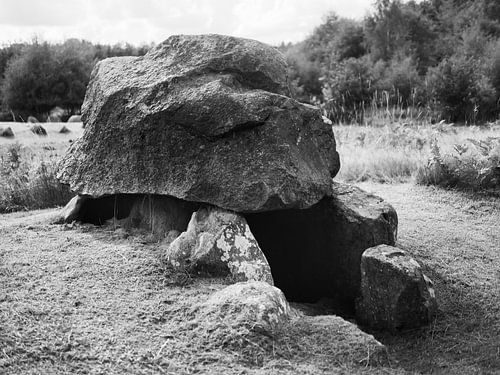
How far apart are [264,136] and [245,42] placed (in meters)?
1.03

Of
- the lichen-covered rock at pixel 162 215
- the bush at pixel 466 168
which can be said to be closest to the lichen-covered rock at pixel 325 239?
A: the lichen-covered rock at pixel 162 215

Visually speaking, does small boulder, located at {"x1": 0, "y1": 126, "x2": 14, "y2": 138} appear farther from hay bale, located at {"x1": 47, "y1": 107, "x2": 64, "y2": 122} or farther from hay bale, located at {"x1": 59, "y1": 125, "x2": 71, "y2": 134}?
hay bale, located at {"x1": 47, "y1": 107, "x2": 64, "y2": 122}

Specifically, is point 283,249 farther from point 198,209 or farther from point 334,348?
point 334,348

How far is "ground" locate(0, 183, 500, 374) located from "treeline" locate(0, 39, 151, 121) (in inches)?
755

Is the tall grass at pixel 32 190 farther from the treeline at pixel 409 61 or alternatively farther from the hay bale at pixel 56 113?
the hay bale at pixel 56 113

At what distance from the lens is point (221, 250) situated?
4.48 m

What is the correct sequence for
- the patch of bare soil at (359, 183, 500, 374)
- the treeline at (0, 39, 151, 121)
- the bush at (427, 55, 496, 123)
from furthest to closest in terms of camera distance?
1. the treeline at (0, 39, 151, 121)
2. the bush at (427, 55, 496, 123)
3. the patch of bare soil at (359, 183, 500, 374)

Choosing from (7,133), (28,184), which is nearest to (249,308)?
(28,184)

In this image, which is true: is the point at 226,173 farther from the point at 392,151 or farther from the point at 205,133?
the point at 392,151

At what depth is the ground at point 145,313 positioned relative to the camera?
333 centimetres

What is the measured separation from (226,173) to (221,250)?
1.93ft

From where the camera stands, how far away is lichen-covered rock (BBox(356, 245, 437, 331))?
4414 mm

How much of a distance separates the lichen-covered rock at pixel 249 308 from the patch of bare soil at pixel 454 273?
912 mm

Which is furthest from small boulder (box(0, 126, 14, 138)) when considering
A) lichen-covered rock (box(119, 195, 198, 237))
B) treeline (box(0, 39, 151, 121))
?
treeline (box(0, 39, 151, 121))
